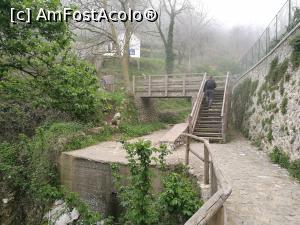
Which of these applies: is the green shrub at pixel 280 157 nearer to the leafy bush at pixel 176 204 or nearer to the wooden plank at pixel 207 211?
the leafy bush at pixel 176 204

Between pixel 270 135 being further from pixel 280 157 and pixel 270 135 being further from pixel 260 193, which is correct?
pixel 260 193

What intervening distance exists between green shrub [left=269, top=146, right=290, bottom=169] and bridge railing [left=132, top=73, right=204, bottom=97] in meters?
8.38

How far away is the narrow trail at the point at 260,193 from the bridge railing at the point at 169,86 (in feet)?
27.3

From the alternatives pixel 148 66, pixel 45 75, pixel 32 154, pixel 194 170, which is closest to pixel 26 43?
pixel 45 75

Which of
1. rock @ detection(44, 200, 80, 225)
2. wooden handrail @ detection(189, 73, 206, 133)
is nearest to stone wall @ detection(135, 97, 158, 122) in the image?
wooden handrail @ detection(189, 73, 206, 133)

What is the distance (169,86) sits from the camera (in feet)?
57.6

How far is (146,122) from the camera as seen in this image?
18.3 m

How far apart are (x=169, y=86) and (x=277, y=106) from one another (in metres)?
9.09

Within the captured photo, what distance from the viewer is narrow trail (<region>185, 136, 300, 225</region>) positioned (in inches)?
167

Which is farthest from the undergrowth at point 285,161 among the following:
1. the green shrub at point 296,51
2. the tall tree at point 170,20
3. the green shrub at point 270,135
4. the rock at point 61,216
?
the tall tree at point 170,20

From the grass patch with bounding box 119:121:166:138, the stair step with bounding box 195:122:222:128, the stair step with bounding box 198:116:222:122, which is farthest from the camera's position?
the grass patch with bounding box 119:121:166:138

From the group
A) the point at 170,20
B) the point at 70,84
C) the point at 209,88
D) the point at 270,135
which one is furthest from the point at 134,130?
the point at 170,20

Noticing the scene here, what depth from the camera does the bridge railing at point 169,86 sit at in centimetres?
1656

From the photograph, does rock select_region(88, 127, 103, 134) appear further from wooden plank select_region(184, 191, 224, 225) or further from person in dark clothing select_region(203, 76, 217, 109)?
wooden plank select_region(184, 191, 224, 225)
